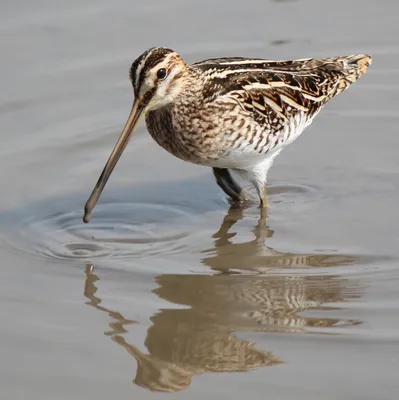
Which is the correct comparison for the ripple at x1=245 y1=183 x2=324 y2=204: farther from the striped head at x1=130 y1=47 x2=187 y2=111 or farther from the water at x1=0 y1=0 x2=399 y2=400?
the striped head at x1=130 y1=47 x2=187 y2=111

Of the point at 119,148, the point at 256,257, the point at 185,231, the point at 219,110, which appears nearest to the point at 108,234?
the point at 185,231

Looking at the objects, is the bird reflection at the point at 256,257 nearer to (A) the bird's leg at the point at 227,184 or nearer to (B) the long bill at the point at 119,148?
(A) the bird's leg at the point at 227,184

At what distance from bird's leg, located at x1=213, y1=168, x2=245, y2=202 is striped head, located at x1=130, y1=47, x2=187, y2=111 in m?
0.94

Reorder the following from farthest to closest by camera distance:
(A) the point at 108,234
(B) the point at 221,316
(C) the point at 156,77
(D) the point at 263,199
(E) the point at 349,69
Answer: (E) the point at 349,69, (D) the point at 263,199, (A) the point at 108,234, (C) the point at 156,77, (B) the point at 221,316

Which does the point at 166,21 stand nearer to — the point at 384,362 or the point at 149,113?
the point at 149,113

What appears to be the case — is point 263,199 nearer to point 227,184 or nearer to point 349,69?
point 227,184

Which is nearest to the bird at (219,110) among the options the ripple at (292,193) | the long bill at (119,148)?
the long bill at (119,148)

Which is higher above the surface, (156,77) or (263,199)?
(156,77)

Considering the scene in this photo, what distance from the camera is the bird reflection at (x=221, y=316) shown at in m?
5.84

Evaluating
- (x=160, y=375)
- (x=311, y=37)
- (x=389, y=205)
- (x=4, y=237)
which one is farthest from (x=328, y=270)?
(x=311, y=37)

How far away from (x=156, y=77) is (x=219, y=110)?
22.6 inches

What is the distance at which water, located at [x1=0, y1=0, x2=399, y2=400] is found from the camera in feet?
19.0

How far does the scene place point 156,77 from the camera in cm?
733

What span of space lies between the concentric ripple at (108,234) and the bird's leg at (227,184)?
390 millimetres
